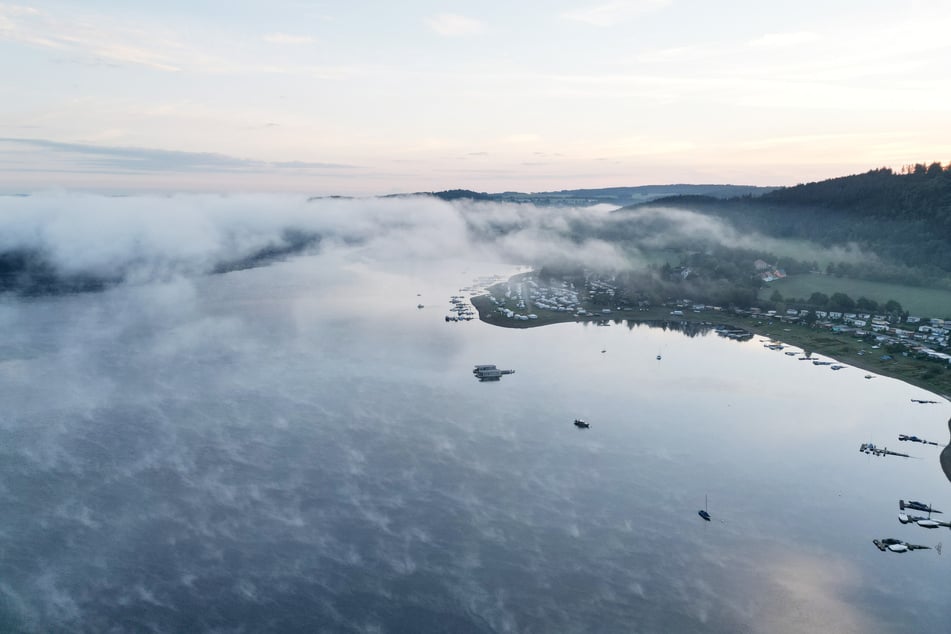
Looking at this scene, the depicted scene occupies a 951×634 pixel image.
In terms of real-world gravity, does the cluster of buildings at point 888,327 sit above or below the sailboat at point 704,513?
above

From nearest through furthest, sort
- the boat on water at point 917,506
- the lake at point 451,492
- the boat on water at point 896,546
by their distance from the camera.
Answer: the lake at point 451,492
the boat on water at point 896,546
the boat on water at point 917,506

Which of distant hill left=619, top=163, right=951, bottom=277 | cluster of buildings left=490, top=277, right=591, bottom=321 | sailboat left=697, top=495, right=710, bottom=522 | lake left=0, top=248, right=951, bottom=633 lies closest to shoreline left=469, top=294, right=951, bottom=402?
cluster of buildings left=490, top=277, right=591, bottom=321

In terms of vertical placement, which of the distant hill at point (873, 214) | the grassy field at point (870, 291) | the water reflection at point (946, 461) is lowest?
the water reflection at point (946, 461)

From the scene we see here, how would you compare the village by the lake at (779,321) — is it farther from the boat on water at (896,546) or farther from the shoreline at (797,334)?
the boat on water at (896,546)

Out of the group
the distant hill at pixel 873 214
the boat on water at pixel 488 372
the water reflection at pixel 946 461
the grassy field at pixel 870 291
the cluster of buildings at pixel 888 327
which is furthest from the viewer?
the distant hill at pixel 873 214

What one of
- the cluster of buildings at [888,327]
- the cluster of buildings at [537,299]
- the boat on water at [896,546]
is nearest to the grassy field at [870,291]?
the cluster of buildings at [888,327]

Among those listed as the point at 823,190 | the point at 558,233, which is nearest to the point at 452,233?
the point at 558,233

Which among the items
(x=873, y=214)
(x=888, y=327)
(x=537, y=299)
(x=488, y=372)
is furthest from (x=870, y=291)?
(x=488, y=372)

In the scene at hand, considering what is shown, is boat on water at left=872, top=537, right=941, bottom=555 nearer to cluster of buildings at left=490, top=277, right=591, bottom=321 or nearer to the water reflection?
the water reflection
